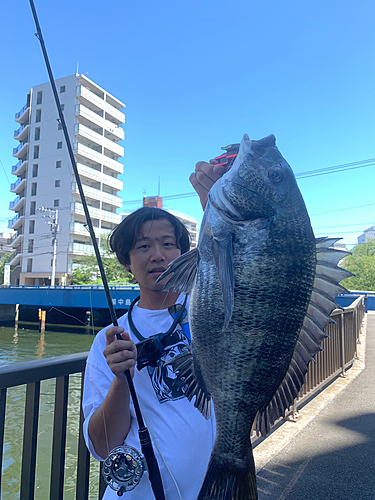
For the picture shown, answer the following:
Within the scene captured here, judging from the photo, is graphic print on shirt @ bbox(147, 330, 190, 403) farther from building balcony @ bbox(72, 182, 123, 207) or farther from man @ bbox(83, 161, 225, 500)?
building balcony @ bbox(72, 182, 123, 207)

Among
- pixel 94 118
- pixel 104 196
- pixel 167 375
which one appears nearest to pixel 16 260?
pixel 104 196

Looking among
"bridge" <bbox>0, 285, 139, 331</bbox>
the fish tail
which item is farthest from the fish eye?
"bridge" <bbox>0, 285, 139, 331</bbox>

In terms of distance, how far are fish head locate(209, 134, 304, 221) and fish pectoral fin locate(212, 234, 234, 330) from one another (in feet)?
0.35

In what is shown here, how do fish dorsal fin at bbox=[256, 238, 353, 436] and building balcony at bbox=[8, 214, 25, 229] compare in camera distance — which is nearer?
fish dorsal fin at bbox=[256, 238, 353, 436]

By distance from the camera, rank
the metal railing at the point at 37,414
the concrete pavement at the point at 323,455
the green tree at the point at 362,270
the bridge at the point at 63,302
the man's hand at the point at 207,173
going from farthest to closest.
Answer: the green tree at the point at 362,270 < the bridge at the point at 63,302 < the concrete pavement at the point at 323,455 < the metal railing at the point at 37,414 < the man's hand at the point at 207,173

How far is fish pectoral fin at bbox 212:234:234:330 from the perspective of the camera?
1.10 meters

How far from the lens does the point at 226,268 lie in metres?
1.13

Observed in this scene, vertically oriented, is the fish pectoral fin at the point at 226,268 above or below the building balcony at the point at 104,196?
below

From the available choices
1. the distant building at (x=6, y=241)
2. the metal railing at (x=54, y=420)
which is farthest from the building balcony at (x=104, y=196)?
the metal railing at (x=54, y=420)

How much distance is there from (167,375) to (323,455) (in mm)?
2788

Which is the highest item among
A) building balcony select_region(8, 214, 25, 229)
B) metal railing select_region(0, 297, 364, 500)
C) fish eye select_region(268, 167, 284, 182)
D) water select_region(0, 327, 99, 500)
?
building balcony select_region(8, 214, 25, 229)

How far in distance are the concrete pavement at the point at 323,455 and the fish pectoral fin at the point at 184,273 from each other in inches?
94.3

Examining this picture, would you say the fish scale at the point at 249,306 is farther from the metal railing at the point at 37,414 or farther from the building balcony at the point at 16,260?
the building balcony at the point at 16,260

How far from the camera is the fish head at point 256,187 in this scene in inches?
47.4
